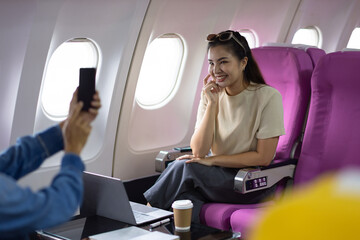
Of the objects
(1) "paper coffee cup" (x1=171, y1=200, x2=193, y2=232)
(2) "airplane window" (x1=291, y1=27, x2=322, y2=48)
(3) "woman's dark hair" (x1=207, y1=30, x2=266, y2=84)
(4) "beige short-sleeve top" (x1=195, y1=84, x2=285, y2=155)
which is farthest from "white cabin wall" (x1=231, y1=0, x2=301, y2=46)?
(1) "paper coffee cup" (x1=171, y1=200, x2=193, y2=232)

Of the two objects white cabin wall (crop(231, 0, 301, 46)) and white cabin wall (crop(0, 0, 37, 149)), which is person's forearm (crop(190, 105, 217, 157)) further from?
white cabin wall (crop(231, 0, 301, 46))

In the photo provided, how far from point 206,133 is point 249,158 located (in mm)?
315

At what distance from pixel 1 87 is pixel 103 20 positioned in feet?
2.95

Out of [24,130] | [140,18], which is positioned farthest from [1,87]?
[140,18]

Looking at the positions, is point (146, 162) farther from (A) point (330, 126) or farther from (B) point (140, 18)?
(A) point (330, 126)

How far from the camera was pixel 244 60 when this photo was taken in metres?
3.28

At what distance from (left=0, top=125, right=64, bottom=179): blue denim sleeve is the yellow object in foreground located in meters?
1.24

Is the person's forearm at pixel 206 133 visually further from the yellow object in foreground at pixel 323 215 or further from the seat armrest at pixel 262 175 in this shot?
the yellow object in foreground at pixel 323 215

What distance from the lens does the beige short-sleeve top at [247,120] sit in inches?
125

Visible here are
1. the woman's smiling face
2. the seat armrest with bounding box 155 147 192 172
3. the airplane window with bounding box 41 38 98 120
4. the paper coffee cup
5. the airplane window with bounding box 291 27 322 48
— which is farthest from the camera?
the airplane window with bounding box 291 27 322 48

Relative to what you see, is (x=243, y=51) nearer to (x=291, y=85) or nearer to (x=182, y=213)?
(x=291, y=85)

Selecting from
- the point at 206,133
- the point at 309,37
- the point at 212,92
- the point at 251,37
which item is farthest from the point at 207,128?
the point at 309,37

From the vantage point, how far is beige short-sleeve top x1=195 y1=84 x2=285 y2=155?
125 inches

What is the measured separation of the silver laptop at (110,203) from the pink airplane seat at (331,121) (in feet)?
1.93
